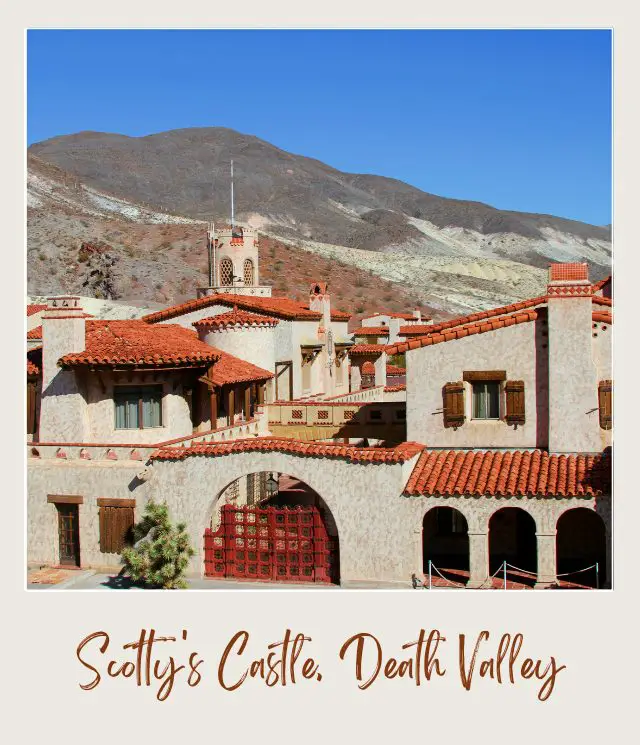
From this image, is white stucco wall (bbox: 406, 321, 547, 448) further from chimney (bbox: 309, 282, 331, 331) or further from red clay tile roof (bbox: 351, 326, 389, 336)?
red clay tile roof (bbox: 351, 326, 389, 336)

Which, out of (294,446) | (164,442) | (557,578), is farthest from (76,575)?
(557,578)

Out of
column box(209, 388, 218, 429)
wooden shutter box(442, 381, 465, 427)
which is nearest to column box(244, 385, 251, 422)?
column box(209, 388, 218, 429)

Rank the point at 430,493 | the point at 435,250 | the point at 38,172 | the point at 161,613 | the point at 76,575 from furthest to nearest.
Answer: the point at 435,250 < the point at 38,172 < the point at 76,575 < the point at 430,493 < the point at 161,613

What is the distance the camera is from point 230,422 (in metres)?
30.4

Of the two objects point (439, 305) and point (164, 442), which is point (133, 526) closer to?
point (164, 442)

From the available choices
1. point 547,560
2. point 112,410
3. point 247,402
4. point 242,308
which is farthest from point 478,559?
point 242,308

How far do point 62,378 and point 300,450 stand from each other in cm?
690

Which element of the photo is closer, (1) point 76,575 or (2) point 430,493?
(2) point 430,493

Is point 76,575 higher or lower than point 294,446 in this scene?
lower

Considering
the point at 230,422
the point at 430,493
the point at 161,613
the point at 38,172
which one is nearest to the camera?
the point at 161,613

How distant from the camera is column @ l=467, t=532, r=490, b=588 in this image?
2294 cm

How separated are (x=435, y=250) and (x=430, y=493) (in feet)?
591

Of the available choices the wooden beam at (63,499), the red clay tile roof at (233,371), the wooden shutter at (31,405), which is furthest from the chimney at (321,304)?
the wooden beam at (63,499)

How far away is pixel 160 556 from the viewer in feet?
74.3
